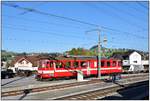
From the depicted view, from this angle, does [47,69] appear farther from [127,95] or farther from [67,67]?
[127,95]

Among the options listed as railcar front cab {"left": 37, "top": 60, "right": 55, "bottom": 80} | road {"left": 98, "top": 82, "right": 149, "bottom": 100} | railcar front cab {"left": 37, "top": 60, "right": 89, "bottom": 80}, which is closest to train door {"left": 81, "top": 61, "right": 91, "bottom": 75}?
railcar front cab {"left": 37, "top": 60, "right": 89, "bottom": 80}

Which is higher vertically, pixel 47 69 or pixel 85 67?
pixel 85 67

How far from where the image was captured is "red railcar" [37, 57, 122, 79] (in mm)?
33094

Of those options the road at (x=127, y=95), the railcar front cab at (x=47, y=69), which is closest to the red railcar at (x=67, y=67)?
the railcar front cab at (x=47, y=69)

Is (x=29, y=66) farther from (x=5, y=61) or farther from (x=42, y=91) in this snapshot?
(x=42, y=91)

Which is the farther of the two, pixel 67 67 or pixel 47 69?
pixel 67 67

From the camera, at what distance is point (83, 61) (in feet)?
119

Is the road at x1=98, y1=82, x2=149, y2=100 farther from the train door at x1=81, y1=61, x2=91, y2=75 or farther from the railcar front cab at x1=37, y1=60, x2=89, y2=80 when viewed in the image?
the train door at x1=81, y1=61, x2=91, y2=75

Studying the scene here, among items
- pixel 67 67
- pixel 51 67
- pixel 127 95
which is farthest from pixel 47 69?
pixel 127 95

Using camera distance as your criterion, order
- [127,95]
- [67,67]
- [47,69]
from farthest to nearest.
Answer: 1. [67,67]
2. [47,69]
3. [127,95]

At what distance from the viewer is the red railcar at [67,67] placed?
109ft

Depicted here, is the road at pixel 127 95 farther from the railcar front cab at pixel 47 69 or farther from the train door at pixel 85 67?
the train door at pixel 85 67

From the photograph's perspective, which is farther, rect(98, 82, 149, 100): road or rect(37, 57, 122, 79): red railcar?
rect(37, 57, 122, 79): red railcar

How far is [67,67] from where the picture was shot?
34500 mm
